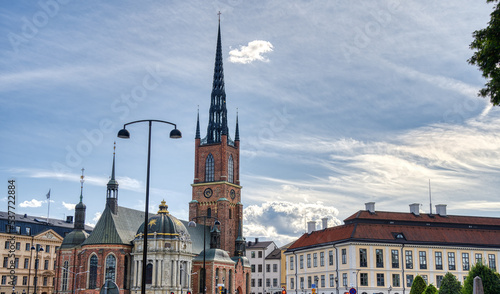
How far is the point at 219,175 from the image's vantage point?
371 feet

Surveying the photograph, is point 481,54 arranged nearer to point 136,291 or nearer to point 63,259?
point 136,291

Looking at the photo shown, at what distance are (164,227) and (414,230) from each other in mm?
36586

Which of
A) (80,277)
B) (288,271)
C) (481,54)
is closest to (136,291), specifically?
(80,277)

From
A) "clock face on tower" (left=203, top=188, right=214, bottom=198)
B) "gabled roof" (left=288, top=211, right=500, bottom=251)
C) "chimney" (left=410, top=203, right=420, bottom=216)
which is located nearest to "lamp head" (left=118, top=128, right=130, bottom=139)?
"gabled roof" (left=288, top=211, right=500, bottom=251)

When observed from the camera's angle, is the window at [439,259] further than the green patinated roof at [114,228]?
No

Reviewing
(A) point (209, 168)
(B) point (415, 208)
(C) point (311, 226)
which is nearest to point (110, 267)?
(C) point (311, 226)

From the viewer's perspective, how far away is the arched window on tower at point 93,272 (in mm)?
85938

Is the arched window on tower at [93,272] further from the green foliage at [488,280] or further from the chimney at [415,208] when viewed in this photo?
the green foliage at [488,280]

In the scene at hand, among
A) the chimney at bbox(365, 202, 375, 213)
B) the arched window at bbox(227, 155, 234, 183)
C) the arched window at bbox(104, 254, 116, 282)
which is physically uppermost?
the arched window at bbox(227, 155, 234, 183)

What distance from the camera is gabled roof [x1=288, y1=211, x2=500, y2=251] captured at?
76.8 m

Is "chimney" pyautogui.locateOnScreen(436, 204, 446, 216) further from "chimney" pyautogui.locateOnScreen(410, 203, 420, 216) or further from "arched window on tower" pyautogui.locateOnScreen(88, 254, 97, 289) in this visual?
"arched window on tower" pyautogui.locateOnScreen(88, 254, 97, 289)

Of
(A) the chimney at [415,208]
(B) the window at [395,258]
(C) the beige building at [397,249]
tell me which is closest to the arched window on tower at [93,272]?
(C) the beige building at [397,249]

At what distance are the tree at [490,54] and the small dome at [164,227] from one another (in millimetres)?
68153

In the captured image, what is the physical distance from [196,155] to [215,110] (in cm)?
992
